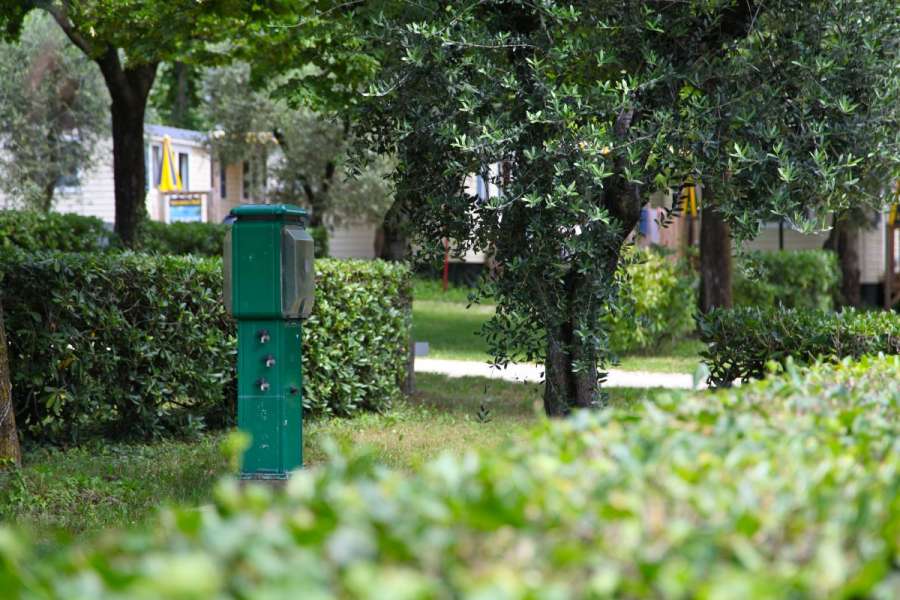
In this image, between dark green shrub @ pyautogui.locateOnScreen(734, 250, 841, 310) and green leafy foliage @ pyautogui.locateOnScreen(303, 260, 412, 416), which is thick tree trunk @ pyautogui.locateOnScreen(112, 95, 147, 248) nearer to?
green leafy foliage @ pyautogui.locateOnScreen(303, 260, 412, 416)

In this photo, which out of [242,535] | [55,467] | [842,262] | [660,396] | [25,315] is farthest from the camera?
[842,262]

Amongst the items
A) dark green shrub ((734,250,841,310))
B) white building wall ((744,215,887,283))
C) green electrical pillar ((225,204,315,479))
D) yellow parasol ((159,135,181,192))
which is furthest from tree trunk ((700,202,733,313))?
yellow parasol ((159,135,181,192))

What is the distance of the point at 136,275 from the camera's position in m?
8.72

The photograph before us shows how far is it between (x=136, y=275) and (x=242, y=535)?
7131mm

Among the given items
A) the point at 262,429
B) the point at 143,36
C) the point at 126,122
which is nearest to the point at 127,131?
the point at 126,122

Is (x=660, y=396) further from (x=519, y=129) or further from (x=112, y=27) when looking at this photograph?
(x=112, y=27)

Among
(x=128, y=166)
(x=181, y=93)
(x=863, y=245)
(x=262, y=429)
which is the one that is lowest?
(x=262, y=429)

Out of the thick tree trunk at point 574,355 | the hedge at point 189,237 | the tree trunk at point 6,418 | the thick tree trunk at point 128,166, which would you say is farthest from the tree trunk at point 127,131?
the thick tree trunk at point 574,355

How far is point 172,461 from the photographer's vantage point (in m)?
8.06

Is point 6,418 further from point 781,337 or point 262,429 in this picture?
point 781,337

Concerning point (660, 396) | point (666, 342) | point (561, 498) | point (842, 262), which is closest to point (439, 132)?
point (660, 396)

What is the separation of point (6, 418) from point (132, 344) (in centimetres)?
144

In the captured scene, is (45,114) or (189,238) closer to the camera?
(189,238)

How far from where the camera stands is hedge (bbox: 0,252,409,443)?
8211mm
